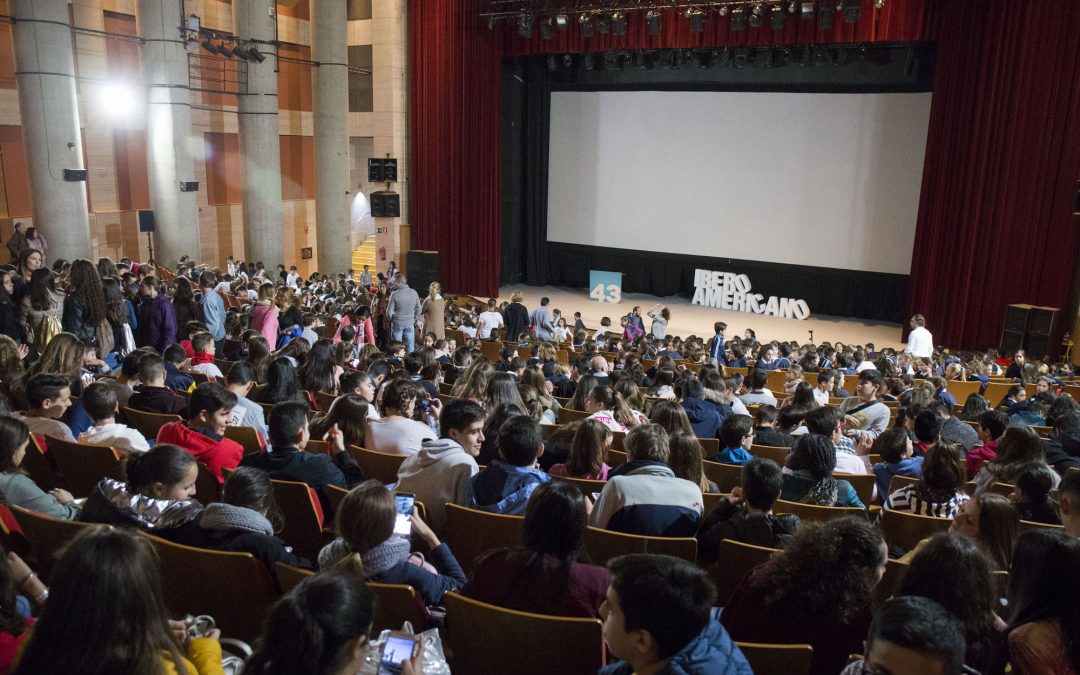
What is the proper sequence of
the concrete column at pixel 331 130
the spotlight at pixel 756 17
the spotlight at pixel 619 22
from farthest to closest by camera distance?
the concrete column at pixel 331 130 < the spotlight at pixel 619 22 < the spotlight at pixel 756 17

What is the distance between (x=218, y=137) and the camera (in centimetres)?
2070

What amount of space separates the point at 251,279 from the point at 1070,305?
1440cm

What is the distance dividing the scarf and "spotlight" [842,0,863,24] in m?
12.9

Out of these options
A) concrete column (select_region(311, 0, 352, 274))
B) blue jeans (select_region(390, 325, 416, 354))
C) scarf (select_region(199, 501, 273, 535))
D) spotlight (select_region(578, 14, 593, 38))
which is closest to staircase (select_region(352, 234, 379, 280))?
concrete column (select_region(311, 0, 352, 274))

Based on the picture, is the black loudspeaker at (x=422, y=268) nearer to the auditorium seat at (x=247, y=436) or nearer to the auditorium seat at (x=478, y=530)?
the auditorium seat at (x=247, y=436)

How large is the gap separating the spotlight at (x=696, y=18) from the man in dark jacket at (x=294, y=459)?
1277 cm

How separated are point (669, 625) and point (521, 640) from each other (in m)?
0.69

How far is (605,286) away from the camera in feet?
60.0

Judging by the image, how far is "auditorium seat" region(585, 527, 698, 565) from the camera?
3428mm

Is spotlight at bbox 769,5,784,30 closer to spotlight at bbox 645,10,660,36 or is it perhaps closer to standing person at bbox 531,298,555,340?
spotlight at bbox 645,10,660,36

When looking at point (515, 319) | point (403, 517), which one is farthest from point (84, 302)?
point (515, 319)

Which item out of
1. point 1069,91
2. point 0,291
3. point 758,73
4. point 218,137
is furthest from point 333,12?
point 1069,91

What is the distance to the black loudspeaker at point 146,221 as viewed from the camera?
648 inches

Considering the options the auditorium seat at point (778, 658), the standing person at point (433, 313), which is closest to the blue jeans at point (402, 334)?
the standing person at point (433, 313)
